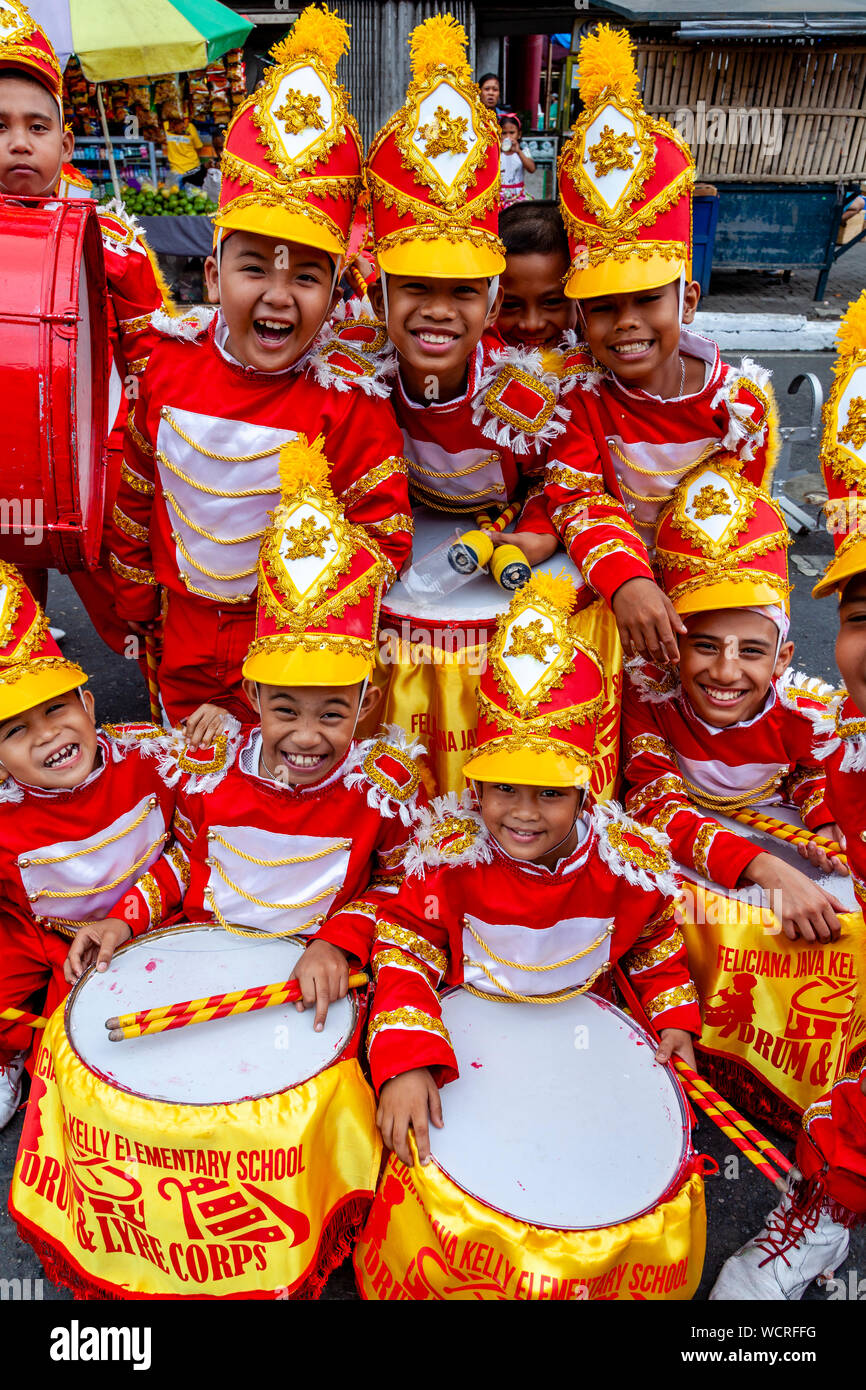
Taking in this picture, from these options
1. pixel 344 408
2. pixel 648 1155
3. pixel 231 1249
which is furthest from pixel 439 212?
pixel 231 1249

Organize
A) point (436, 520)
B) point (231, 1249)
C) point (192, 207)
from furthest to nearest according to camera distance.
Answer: point (192, 207)
point (436, 520)
point (231, 1249)

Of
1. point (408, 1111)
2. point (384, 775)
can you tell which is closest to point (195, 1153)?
point (408, 1111)

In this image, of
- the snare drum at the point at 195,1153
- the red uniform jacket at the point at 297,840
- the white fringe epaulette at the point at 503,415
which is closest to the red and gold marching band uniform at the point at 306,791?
the red uniform jacket at the point at 297,840

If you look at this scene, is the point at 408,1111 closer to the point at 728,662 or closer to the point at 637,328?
the point at 728,662

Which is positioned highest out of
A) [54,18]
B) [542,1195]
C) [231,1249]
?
[54,18]

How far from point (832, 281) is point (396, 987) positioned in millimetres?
11076

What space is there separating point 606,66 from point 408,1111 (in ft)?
8.14

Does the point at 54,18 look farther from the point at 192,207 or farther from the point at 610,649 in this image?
the point at 610,649

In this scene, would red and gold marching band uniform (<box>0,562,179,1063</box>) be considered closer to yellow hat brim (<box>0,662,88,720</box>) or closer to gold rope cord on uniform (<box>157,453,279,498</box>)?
yellow hat brim (<box>0,662,88,720</box>)

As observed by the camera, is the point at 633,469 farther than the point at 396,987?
Yes

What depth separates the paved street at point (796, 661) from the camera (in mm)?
2066

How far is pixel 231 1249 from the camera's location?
5.77ft

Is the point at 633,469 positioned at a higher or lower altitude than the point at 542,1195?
higher

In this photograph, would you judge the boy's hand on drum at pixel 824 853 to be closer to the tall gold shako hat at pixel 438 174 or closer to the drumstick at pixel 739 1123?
the drumstick at pixel 739 1123
